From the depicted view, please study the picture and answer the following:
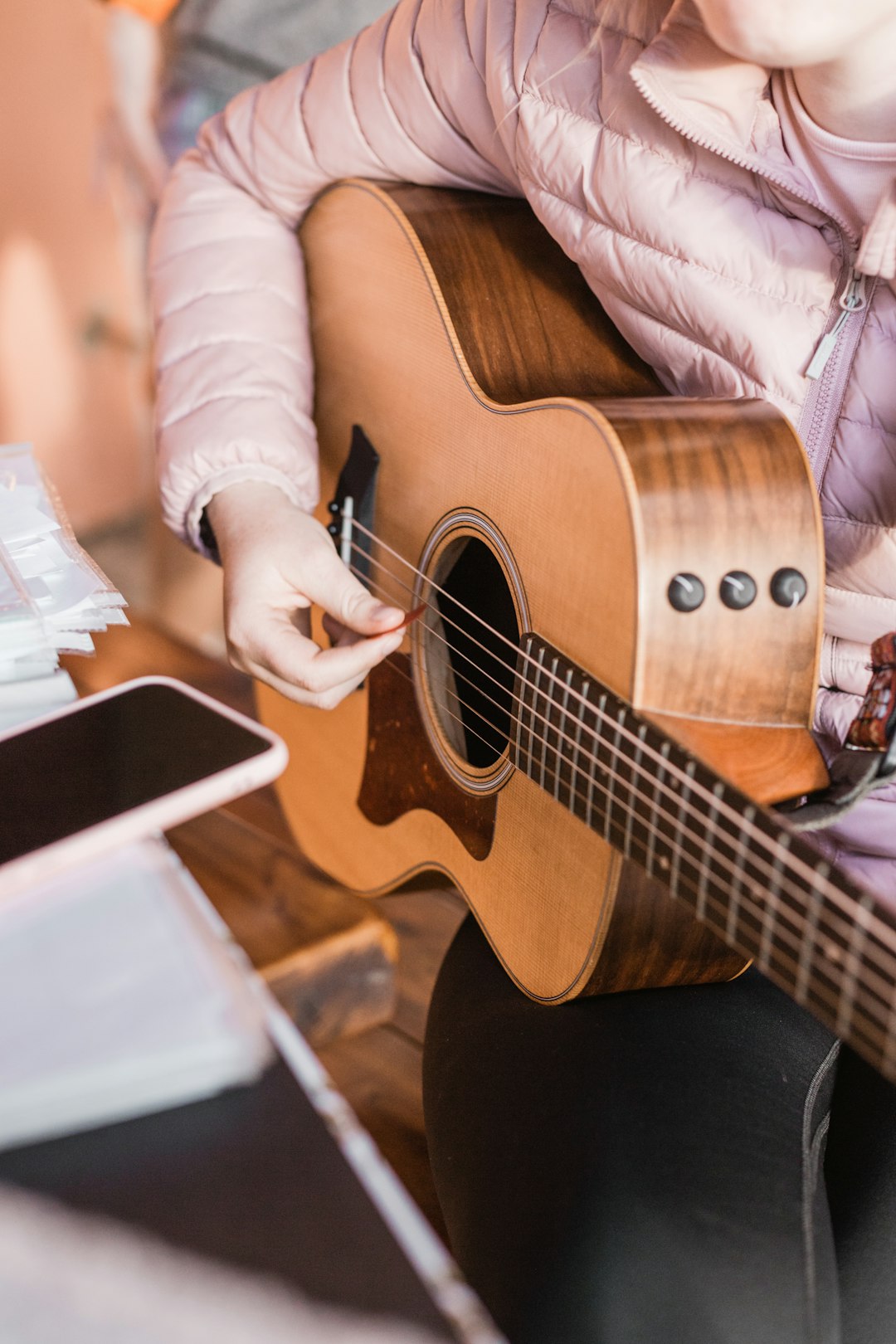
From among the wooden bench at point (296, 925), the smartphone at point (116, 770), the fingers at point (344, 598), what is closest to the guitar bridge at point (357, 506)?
the fingers at point (344, 598)

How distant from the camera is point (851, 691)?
27.4 inches

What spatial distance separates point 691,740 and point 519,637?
150mm

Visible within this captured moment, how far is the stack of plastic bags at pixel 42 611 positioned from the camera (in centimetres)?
51

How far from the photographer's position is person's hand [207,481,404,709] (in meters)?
0.73

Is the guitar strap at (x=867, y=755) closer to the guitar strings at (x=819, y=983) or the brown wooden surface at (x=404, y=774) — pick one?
the guitar strings at (x=819, y=983)

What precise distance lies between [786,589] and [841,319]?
191 mm

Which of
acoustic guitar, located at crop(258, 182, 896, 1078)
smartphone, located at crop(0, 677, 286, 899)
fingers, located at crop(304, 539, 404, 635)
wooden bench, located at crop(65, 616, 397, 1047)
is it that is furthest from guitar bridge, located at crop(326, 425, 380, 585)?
smartphone, located at crop(0, 677, 286, 899)

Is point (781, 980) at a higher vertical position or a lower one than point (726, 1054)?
higher

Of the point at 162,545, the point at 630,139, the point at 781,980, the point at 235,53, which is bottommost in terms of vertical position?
the point at 162,545

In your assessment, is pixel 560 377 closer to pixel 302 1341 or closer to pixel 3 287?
pixel 302 1341

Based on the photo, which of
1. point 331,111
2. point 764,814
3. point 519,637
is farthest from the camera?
point 331,111

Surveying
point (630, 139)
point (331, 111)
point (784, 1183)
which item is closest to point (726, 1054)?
point (784, 1183)

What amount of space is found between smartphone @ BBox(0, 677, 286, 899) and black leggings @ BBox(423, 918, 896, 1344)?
1.04 ft

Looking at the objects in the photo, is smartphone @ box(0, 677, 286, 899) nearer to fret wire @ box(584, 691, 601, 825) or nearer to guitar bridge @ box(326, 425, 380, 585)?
fret wire @ box(584, 691, 601, 825)
